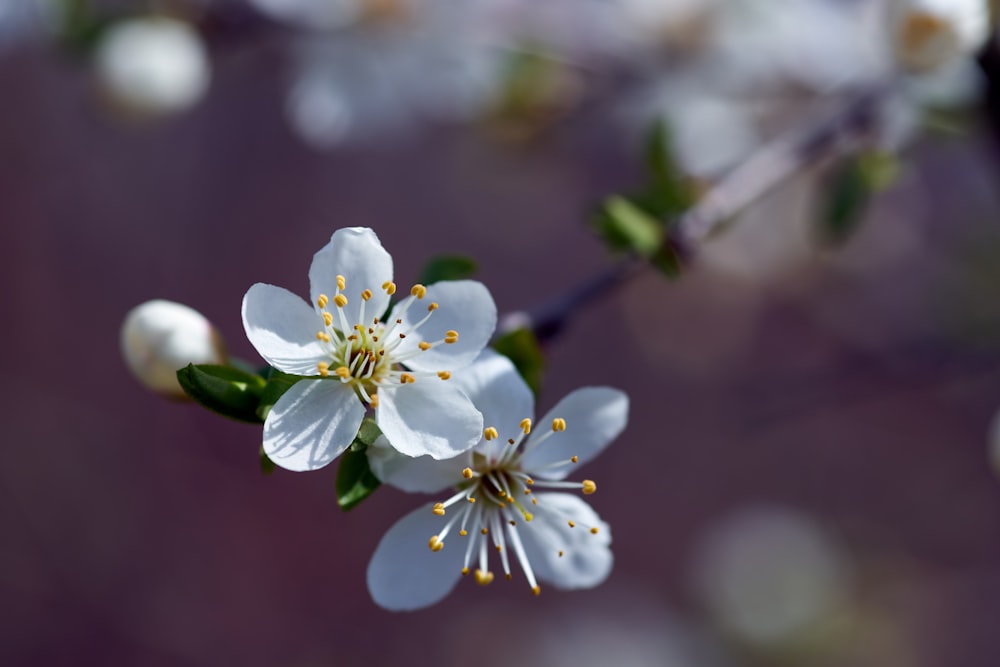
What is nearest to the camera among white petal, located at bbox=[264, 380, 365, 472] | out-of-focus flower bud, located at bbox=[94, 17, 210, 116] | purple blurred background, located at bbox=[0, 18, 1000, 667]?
white petal, located at bbox=[264, 380, 365, 472]

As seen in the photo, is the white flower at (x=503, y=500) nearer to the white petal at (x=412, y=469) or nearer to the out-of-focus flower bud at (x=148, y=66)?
the white petal at (x=412, y=469)

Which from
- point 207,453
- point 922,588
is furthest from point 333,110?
point 922,588

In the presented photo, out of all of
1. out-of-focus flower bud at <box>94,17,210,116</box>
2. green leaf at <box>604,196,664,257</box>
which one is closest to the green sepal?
green leaf at <box>604,196,664,257</box>

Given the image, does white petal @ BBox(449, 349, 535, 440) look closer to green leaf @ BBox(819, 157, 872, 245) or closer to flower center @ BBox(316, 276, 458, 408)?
flower center @ BBox(316, 276, 458, 408)

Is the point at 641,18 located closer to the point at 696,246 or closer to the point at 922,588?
the point at 696,246

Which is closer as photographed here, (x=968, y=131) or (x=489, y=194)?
(x=968, y=131)

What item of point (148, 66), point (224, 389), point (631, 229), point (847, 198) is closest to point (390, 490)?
point (148, 66)

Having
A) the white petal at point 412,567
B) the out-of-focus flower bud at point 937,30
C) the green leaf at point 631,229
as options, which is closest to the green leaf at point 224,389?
the white petal at point 412,567
